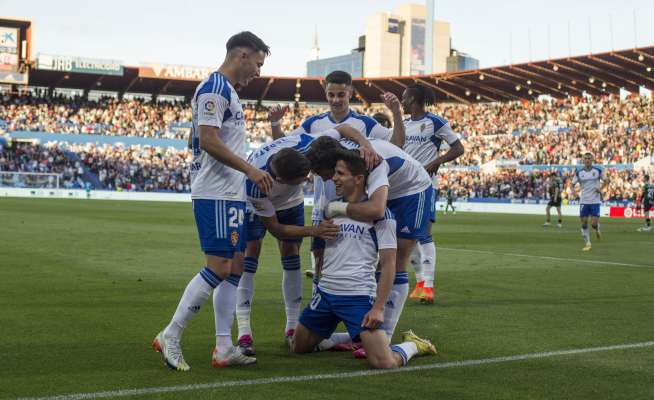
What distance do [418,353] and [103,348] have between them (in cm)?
231

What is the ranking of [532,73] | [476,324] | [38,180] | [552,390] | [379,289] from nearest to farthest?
1. [552,390]
2. [379,289]
3. [476,324]
4. [38,180]
5. [532,73]

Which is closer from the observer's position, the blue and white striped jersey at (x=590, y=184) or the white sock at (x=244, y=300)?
the white sock at (x=244, y=300)

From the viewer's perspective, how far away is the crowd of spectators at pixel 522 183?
36.0 m

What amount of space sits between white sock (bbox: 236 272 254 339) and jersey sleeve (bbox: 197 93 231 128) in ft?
4.43

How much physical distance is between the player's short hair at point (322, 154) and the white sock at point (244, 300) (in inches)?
45.0

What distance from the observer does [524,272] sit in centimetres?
941

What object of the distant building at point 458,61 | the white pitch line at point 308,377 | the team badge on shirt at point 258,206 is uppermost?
the distant building at point 458,61

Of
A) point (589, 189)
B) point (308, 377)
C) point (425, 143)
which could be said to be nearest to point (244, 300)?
point (308, 377)

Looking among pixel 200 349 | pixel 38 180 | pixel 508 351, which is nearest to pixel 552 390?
pixel 508 351

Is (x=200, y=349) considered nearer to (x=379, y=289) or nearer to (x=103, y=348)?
(x=103, y=348)

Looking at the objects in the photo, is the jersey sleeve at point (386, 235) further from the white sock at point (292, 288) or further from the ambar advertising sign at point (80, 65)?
the ambar advertising sign at point (80, 65)

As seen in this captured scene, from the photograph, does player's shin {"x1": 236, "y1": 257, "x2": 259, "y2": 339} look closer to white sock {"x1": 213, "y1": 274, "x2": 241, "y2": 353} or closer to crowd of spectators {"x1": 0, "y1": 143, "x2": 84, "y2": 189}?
white sock {"x1": 213, "y1": 274, "x2": 241, "y2": 353}


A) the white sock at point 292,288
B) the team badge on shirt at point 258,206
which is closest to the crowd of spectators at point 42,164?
the white sock at point 292,288

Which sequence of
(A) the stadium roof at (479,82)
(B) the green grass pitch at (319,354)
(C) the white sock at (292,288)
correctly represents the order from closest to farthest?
1. (B) the green grass pitch at (319,354)
2. (C) the white sock at (292,288)
3. (A) the stadium roof at (479,82)
